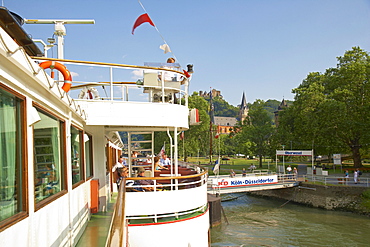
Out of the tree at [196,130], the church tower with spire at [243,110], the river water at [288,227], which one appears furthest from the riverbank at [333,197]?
the church tower with spire at [243,110]

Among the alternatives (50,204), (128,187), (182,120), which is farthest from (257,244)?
(50,204)

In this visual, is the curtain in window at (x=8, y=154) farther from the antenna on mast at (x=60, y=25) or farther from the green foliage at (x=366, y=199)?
the green foliage at (x=366, y=199)

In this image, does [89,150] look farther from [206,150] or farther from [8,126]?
[206,150]

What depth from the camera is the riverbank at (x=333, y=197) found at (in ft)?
83.7

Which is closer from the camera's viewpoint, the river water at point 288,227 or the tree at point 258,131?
Answer: the river water at point 288,227

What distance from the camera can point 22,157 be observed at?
3.10m

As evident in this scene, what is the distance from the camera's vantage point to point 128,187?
7262 mm

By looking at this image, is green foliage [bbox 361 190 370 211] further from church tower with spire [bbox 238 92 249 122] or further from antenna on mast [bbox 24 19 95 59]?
church tower with spire [bbox 238 92 249 122]

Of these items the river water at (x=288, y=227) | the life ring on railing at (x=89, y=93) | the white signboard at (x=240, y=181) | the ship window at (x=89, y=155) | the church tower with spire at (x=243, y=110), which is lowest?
the river water at (x=288, y=227)

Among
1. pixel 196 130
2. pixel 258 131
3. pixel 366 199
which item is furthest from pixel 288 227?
pixel 196 130

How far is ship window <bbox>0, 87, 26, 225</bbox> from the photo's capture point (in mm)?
2641

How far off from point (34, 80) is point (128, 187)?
4.44 m

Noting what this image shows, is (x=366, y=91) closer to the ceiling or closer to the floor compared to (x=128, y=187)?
closer to the ceiling

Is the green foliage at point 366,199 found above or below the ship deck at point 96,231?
below
